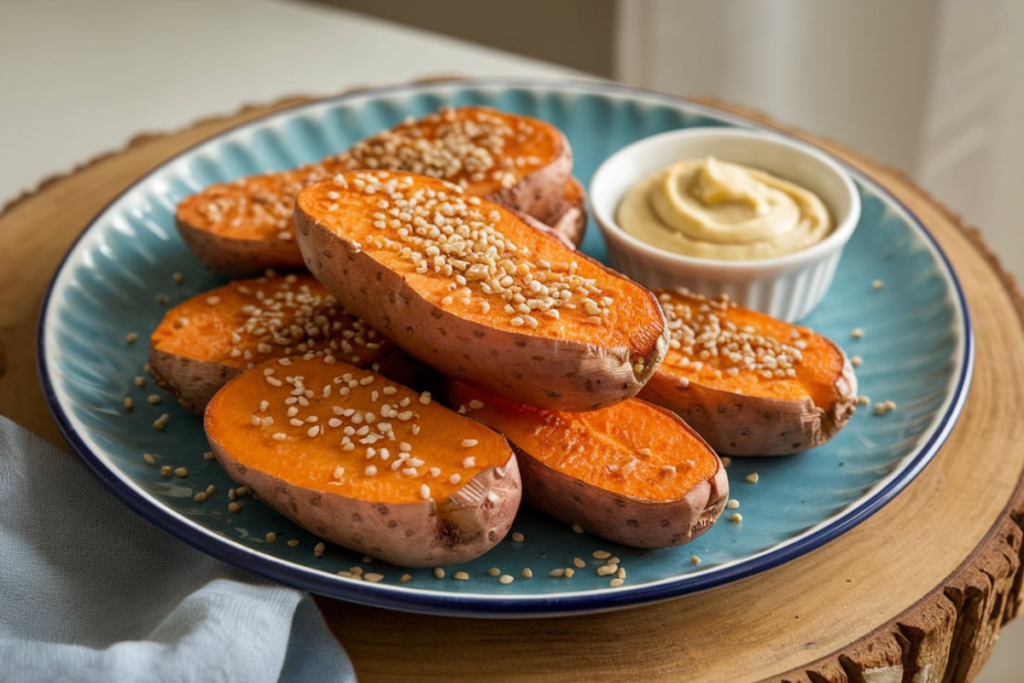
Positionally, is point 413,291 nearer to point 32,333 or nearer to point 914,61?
point 32,333

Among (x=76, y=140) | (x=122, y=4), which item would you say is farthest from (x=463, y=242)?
(x=122, y=4)

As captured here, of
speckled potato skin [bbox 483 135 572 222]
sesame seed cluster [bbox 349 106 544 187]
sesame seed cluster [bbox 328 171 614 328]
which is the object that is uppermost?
sesame seed cluster [bbox 328 171 614 328]

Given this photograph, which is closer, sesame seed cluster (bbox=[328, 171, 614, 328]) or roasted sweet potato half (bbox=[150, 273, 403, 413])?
sesame seed cluster (bbox=[328, 171, 614, 328])

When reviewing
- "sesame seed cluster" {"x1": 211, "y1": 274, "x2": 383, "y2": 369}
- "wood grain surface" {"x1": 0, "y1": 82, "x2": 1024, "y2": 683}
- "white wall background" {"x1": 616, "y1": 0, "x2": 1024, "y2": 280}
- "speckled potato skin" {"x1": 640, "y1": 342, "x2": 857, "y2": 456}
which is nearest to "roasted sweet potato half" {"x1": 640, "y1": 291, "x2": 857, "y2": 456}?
"speckled potato skin" {"x1": 640, "y1": 342, "x2": 857, "y2": 456}

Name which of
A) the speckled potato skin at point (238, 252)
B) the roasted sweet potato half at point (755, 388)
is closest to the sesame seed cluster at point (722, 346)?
the roasted sweet potato half at point (755, 388)

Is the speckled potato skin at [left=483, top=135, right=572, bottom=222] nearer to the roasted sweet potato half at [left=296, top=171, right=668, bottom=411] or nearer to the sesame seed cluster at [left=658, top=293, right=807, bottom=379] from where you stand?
the roasted sweet potato half at [left=296, top=171, right=668, bottom=411]

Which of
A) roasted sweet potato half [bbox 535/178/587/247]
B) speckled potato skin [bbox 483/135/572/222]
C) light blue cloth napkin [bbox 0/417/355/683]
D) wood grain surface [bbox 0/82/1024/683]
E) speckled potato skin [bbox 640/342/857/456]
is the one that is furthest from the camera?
roasted sweet potato half [bbox 535/178/587/247]

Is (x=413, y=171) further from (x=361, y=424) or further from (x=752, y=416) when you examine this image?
(x=752, y=416)

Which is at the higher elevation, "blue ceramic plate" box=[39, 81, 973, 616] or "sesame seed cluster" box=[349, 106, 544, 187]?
"sesame seed cluster" box=[349, 106, 544, 187]
